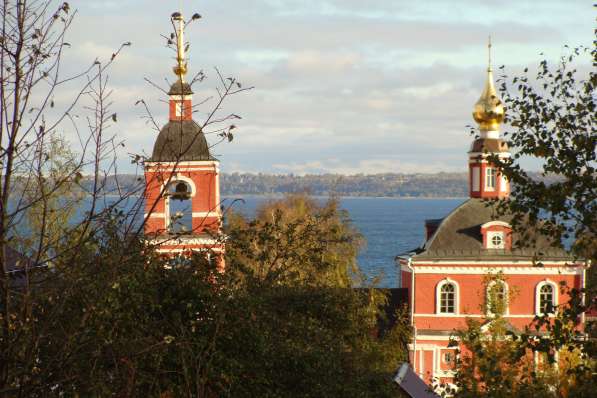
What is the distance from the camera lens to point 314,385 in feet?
45.8

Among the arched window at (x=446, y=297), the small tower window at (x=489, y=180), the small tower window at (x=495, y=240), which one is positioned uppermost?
the small tower window at (x=489, y=180)

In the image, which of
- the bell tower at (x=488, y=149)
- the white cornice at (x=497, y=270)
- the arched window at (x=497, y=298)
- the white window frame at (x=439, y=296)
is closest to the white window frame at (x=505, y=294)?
the arched window at (x=497, y=298)

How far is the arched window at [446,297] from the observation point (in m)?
33.8

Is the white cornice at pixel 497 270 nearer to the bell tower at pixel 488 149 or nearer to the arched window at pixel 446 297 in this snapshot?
the arched window at pixel 446 297

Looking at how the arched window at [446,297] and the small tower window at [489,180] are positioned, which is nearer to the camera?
the arched window at [446,297]

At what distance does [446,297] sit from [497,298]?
3.30 metres

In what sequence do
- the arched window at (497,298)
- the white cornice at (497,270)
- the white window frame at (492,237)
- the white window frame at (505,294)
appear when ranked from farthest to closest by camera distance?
1. the white window frame at (492,237)
2. the white cornice at (497,270)
3. the white window frame at (505,294)
4. the arched window at (497,298)

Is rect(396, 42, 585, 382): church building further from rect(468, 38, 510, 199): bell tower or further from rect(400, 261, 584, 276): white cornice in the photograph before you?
rect(468, 38, 510, 199): bell tower

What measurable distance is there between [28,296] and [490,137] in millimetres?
30564

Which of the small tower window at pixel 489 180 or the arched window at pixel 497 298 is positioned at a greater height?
the small tower window at pixel 489 180

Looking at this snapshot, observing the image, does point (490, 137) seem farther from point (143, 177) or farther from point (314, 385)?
point (143, 177)

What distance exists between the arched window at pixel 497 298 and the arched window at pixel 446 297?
1.56 m

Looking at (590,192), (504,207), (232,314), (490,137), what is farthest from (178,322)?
(490,137)

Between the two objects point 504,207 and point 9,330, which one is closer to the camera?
point 9,330
